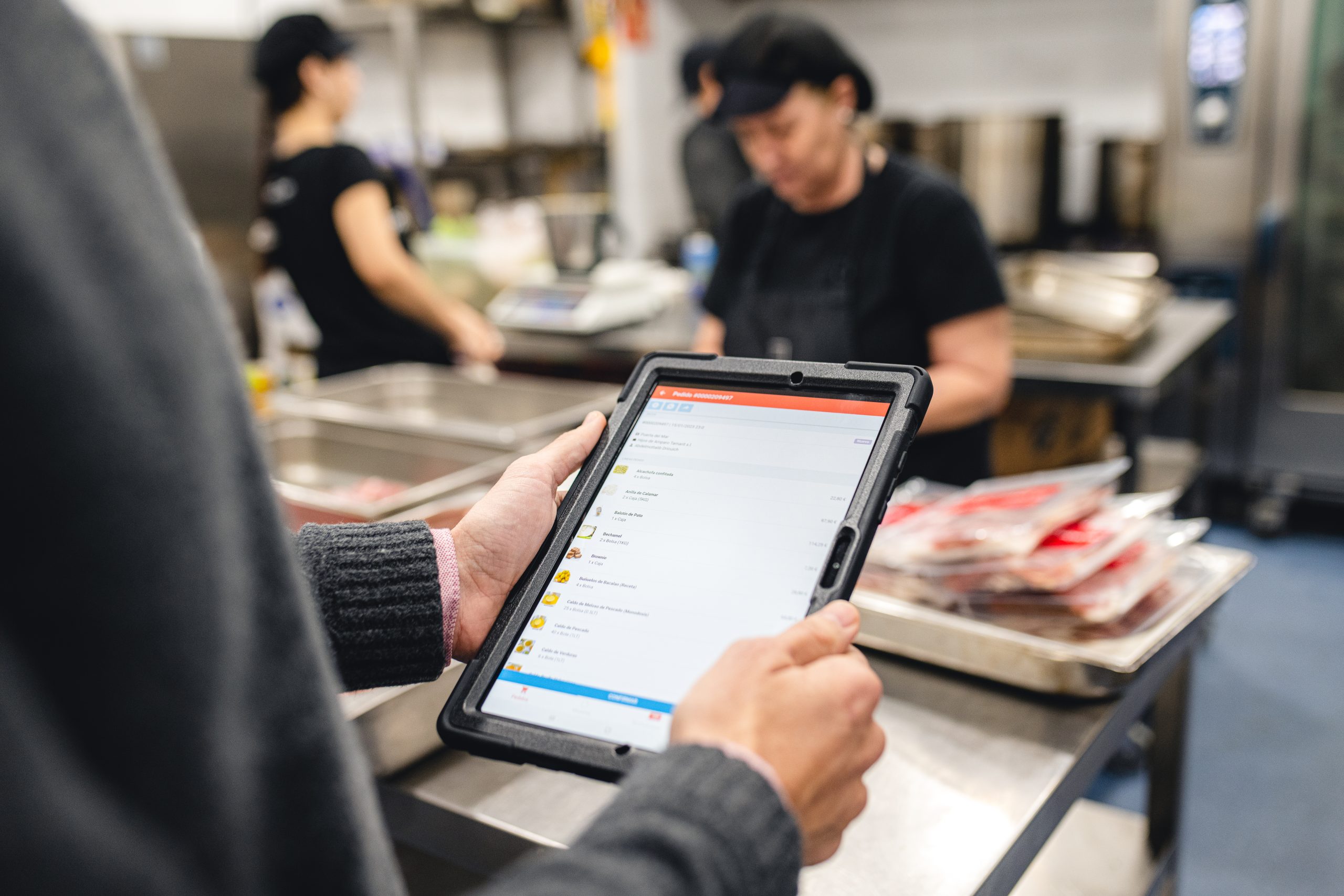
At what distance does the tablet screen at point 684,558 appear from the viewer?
65 cm

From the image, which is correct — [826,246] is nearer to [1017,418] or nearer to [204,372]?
[1017,418]

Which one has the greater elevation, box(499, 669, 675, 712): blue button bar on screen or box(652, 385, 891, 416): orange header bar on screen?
box(652, 385, 891, 416): orange header bar on screen

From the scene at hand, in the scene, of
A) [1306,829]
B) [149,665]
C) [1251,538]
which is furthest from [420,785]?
[1251,538]

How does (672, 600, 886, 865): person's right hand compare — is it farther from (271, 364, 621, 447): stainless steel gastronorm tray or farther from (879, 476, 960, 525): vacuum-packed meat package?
(271, 364, 621, 447): stainless steel gastronorm tray

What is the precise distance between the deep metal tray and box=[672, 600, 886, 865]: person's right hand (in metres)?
0.44

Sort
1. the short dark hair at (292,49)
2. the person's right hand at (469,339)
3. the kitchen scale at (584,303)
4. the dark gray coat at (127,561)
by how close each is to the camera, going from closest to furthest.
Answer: the dark gray coat at (127,561), the short dark hair at (292,49), the person's right hand at (469,339), the kitchen scale at (584,303)

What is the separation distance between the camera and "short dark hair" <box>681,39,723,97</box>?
288 centimetres

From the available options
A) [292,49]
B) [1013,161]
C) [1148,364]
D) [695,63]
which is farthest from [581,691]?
[1013,161]

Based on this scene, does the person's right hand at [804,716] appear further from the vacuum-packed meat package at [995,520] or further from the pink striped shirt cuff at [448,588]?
the vacuum-packed meat package at [995,520]

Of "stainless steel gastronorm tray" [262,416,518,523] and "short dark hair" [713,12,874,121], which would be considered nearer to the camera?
"stainless steel gastronorm tray" [262,416,518,523]

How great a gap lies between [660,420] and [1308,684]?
96.6 inches

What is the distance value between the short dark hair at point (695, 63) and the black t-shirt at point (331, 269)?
2.98 ft

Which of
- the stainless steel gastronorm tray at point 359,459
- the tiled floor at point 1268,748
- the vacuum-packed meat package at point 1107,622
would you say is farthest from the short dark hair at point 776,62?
the tiled floor at point 1268,748

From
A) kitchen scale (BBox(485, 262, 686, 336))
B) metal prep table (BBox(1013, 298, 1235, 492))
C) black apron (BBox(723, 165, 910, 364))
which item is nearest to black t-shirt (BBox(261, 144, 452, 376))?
kitchen scale (BBox(485, 262, 686, 336))
